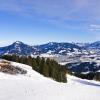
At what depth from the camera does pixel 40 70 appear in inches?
3275

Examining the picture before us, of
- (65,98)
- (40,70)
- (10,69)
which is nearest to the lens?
(65,98)

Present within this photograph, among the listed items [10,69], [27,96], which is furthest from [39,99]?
[10,69]

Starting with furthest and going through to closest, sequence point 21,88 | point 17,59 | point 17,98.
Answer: point 17,59 → point 21,88 → point 17,98

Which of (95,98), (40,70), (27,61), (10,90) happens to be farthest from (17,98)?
(27,61)

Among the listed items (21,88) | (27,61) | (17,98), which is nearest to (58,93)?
(21,88)

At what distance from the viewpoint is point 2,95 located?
945 inches

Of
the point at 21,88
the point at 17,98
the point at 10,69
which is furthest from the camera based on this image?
the point at 10,69

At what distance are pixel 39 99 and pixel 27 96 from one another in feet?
4.30

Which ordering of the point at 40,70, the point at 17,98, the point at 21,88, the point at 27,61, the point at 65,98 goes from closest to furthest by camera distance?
the point at 17,98
the point at 65,98
the point at 21,88
the point at 40,70
the point at 27,61

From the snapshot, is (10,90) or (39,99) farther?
(10,90)

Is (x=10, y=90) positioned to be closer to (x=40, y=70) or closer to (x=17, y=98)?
(x=17, y=98)

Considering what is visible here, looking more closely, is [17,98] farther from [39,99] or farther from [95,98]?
[95,98]

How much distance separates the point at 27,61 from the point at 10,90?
6633 cm

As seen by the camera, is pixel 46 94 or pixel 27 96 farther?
pixel 46 94
